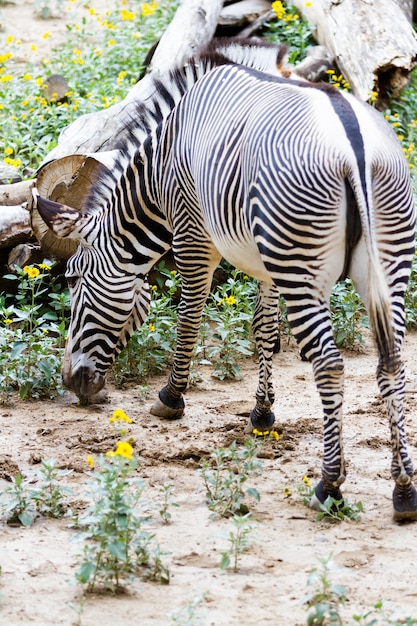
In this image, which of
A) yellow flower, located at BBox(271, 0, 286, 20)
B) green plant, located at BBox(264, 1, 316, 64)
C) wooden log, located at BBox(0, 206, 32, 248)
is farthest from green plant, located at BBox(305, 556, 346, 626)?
yellow flower, located at BBox(271, 0, 286, 20)

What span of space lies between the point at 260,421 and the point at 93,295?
1.43m

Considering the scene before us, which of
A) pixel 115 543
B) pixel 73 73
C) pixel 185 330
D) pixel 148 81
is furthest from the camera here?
pixel 73 73

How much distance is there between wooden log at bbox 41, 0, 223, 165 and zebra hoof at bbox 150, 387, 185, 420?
2.04 m

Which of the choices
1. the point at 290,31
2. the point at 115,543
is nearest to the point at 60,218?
the point at 115,543

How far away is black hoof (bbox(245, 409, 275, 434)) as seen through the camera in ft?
21.0

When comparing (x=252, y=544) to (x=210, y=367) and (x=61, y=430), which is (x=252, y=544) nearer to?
(x=61, y=430)

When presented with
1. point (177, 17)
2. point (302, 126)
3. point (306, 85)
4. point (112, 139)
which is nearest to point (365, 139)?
point (302, 126)

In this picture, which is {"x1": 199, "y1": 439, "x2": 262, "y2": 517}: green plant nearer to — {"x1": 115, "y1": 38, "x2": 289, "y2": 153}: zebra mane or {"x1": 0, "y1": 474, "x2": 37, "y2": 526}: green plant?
{"x1": 0, "y1": 474, "x2": 37, "y2": 526}: green plant

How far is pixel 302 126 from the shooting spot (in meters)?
4.93

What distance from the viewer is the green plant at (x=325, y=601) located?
3.78 metres

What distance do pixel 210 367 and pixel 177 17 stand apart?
17.3 feet

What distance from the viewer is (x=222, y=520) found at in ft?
16.4

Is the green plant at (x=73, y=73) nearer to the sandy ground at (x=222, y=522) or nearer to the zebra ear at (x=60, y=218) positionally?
the zebra ear at (x=60, y=218)

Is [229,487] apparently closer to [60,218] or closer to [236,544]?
[236,544]
